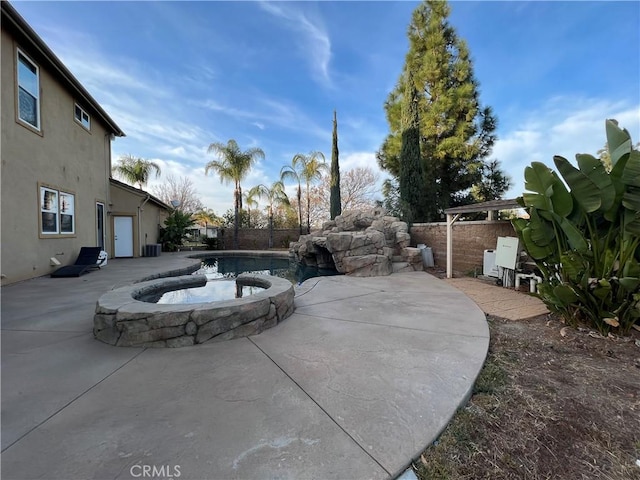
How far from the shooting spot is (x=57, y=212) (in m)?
8.48

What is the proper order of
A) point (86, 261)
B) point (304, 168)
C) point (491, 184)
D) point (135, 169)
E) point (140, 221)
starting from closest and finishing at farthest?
1. point (86, 261)
2. point (140, 221)
3. point (491, 184)
4. point (135, 169)
5. point (304, 168)

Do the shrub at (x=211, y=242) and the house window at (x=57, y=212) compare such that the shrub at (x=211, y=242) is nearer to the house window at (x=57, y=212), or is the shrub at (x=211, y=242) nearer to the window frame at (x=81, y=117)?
the window frame at (x=81, y=117)

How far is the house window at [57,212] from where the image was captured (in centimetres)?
791

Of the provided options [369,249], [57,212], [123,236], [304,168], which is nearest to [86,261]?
[57,212]

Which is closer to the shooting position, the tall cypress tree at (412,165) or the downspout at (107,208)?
the downspout at (107,208)

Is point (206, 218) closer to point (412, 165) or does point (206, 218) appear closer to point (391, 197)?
point (391, 197)

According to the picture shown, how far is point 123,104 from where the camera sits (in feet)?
38.4

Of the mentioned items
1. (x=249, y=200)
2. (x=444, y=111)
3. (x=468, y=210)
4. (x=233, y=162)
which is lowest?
(x=468, y=210)

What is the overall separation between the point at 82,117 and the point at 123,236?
5.26 meters

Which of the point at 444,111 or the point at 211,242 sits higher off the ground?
the point at 444,111

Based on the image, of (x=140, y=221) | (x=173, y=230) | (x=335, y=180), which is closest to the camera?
(x=140, y=221)

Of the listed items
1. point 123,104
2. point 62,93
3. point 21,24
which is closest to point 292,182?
point 123,104

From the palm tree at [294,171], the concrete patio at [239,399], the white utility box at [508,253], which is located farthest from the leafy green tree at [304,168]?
the concrete patio at [239,399]

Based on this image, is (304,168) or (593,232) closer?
(593,232)
